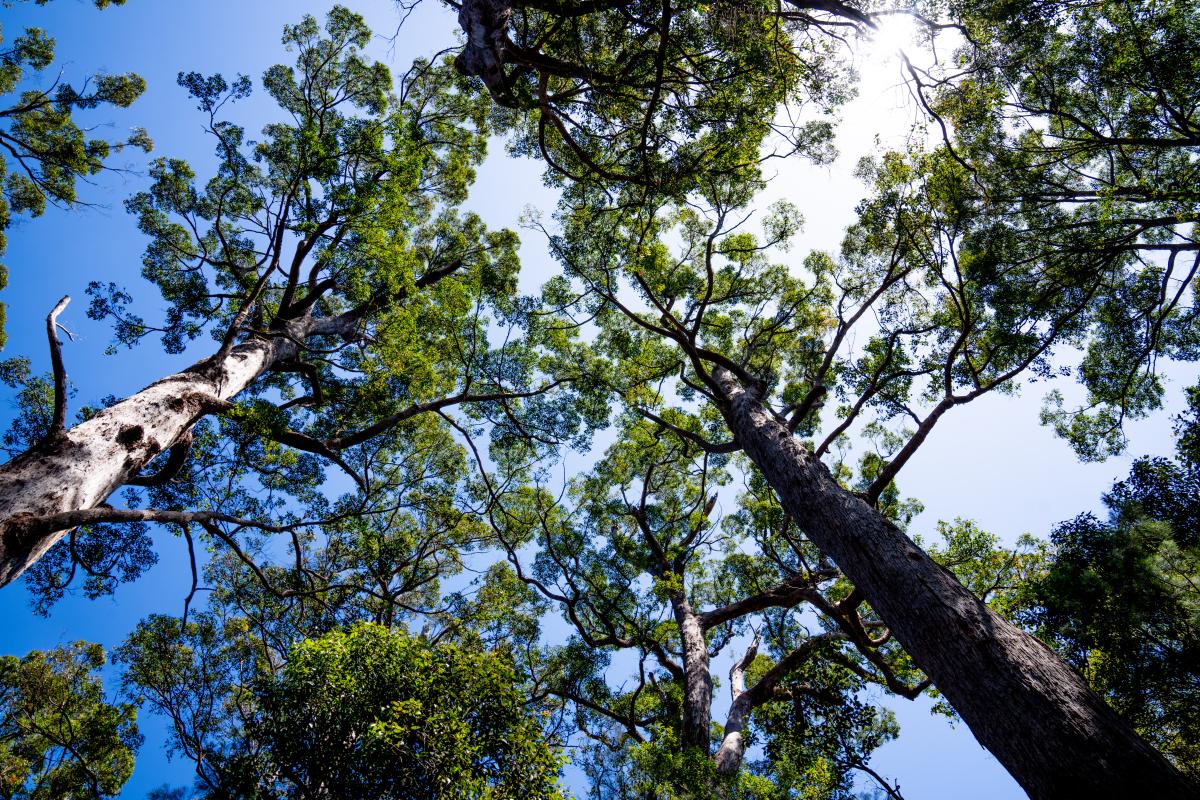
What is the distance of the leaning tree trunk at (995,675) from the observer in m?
2.63

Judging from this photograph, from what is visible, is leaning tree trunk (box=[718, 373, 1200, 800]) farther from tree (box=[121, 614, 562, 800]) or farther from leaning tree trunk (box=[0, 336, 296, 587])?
leaning tree trunk (box=[0, 336, 296, 587])

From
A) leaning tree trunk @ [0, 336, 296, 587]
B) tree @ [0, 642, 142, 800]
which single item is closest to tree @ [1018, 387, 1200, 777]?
leaning tree trunk @ [0, 336, 296, 587]

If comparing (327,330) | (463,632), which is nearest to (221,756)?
(463,632)

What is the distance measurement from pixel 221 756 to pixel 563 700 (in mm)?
6203

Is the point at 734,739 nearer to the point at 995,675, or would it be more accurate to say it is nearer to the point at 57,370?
the point at 995,675

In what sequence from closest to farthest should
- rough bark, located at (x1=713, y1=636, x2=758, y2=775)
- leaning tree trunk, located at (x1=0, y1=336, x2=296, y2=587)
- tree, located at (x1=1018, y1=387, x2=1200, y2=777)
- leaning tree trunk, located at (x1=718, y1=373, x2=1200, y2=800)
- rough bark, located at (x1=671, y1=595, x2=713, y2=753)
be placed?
1. leaning tree trunk, located at (x1=718, y1=373, x2=1200, y2=800)
2. leaning tree trunk, located at (x1=0, y1=336, x2=296, y2=587)
3. tree, located at (x1=1018, y1=387, x2=1200, y2=777)
4. rough bark, located at (x1=713, y1=636, x2=758, y2=775)
5. rough bark, located at (x1=671, y1=595, x2=713, y2=753)

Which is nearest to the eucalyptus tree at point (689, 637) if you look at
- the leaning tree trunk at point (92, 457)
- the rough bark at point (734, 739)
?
the rough bark at point (734, 739)

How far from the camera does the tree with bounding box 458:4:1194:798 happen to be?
5797mm

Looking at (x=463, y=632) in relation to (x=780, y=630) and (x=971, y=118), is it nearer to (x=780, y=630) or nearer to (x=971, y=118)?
(x=780, y=630)

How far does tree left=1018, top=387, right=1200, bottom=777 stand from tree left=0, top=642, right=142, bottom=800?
12109mm

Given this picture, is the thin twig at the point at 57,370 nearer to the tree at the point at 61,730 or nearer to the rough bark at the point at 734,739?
the tree at the point at 61,730

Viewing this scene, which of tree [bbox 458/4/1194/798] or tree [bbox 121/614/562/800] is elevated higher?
tree [bbox 458/4/1194/798]

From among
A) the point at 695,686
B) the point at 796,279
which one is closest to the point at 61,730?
the point at 695,686

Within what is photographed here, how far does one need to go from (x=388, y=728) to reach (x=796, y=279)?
9987 millimetres
